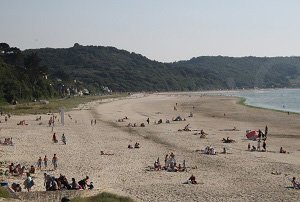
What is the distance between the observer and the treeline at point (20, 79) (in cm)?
7318

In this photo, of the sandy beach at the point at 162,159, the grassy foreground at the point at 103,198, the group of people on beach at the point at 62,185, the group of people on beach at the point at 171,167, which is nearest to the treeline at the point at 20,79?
the sandy beach at the point at 162,159

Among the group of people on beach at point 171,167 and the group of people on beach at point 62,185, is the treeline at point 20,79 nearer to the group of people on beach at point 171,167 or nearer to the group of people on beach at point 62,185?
the group of people on beach at point 171,167

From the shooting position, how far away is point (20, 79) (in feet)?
262

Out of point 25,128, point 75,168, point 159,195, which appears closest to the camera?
point 159,195

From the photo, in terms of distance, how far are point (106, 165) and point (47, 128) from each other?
19852mm

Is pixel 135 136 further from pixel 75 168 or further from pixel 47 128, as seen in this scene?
pixel 75 168

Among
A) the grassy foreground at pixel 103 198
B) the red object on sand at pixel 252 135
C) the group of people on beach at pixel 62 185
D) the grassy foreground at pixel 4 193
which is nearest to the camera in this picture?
the grassy foreground at pixel 103 198

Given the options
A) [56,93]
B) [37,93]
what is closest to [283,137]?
[37,93]

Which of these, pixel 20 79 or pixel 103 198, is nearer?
pixel 103 198

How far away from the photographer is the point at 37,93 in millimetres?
84562

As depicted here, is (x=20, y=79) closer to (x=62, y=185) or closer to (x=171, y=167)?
(x=171, y=167)

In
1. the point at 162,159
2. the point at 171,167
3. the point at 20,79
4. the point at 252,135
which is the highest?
the point at 20,79

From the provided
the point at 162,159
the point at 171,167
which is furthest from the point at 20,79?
the point at 171,167

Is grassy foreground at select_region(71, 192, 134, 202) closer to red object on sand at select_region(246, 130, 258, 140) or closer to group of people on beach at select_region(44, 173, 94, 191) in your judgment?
group of people on beach at select_region(44, 173, 94, 191)
